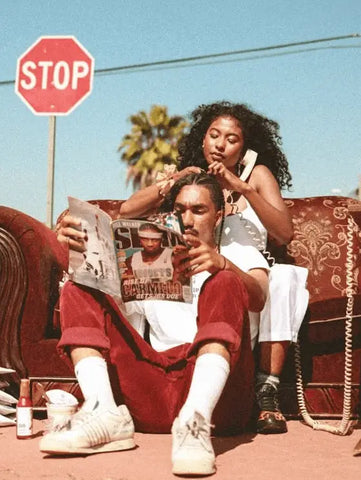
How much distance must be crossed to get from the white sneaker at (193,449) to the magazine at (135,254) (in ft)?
1.55

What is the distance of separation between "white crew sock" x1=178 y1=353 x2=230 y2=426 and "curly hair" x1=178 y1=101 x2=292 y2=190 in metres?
1.69

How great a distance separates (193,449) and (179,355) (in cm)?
64

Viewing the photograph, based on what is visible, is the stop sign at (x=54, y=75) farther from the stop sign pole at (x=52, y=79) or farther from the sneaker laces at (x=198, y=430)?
the sneaker laces at (x=198, y=430)

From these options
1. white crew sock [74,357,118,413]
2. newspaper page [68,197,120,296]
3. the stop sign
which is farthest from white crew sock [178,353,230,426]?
the stop sign

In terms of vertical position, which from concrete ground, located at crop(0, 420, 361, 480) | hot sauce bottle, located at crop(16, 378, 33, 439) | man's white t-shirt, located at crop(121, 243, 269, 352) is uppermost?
man's white t-shirt, located at crop(121, 243, 269, 352)

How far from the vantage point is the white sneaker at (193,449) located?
7.37ft

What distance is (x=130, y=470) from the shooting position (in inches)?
93.2

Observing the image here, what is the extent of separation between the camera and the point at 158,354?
285 centimetres

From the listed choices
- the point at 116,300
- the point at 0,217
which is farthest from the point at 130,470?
the point at 0,217

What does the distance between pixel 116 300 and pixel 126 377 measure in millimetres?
319

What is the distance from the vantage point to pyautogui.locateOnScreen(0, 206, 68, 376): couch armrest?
3.58m

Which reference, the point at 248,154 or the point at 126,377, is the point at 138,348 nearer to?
the point at 126,377

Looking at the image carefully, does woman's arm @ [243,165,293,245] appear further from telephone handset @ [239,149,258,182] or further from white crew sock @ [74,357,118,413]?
white crew sock @ [74,357,118,413]

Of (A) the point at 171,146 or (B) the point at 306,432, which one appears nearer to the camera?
(B) the point at 306,432
